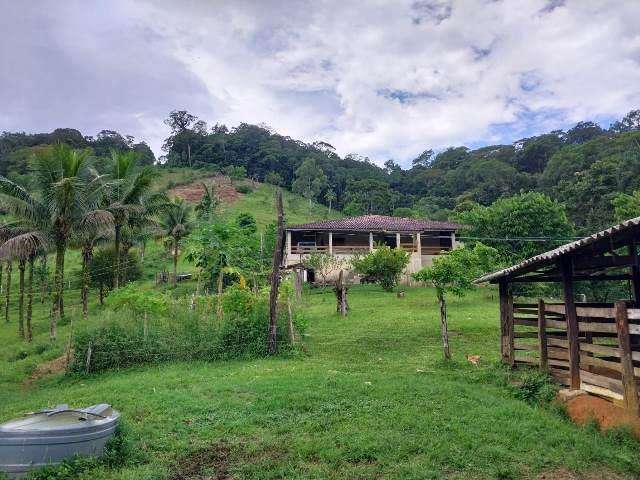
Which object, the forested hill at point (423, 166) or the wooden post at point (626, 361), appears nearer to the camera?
the wooden post at point (626, 361)

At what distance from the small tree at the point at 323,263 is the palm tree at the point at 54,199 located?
43.8ft

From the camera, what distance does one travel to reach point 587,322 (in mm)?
8047

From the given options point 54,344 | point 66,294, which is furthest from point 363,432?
point 66,294

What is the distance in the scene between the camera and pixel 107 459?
5.71 metres

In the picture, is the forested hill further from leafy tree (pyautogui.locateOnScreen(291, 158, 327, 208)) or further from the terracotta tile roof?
the terracotta tile roof

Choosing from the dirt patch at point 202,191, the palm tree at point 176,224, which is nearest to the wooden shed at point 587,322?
the palm tree at point 176,224

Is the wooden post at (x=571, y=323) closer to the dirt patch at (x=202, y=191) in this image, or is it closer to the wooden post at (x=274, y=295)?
the wooden post at (x=274, y=295)

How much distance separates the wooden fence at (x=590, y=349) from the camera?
686cm

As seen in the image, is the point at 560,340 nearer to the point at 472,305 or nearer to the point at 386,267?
the point at 472,305

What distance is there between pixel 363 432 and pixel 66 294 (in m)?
32.3

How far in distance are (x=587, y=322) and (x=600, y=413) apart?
1.56m

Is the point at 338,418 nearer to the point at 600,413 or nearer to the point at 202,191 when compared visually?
the point at 600,413

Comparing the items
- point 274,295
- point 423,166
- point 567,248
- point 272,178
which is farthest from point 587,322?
point 423,166

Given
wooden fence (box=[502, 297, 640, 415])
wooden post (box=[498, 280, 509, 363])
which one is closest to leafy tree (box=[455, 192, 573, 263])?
wooden post (box=[498, 280, 509, 363])
